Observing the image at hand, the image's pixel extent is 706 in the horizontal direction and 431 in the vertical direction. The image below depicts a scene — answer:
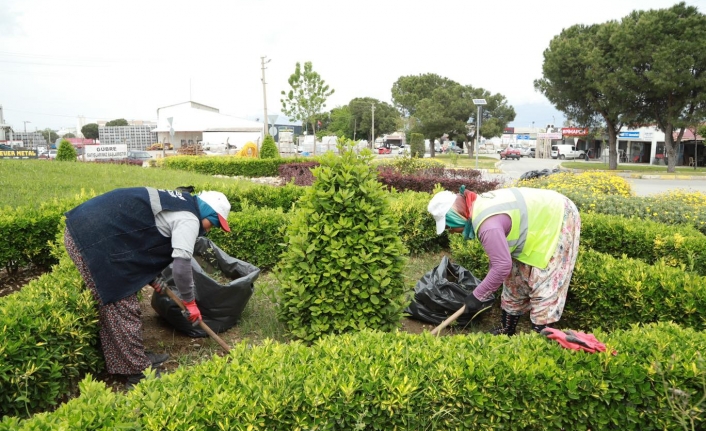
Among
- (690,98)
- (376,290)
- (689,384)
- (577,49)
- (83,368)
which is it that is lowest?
(83,368)

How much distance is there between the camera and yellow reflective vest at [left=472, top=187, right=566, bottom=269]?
3.25 m

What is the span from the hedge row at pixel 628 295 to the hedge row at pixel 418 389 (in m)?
0.96

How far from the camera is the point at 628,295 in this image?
3633mm

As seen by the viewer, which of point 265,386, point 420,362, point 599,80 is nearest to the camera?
point 265,386

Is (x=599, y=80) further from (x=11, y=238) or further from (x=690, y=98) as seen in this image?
(x=11, y=238)

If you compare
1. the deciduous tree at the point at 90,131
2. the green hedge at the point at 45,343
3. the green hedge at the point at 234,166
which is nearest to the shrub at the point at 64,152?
the green hedge at the point at 234,166

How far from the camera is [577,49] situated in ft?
85.4

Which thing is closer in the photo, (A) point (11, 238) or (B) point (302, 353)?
(B) point (302, 353)

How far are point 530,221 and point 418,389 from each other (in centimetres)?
162

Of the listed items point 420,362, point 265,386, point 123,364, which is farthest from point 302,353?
point 123,364

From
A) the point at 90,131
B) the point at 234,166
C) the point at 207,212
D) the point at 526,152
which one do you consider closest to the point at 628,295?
the point at 207,212

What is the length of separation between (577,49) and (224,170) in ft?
66.4

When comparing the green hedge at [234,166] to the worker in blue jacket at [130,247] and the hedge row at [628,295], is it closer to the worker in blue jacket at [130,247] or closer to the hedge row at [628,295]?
the hedge row at [628,295]

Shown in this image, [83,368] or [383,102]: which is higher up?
[383,102]
